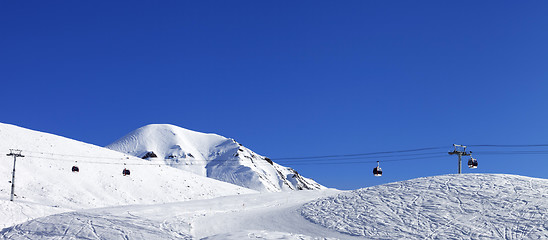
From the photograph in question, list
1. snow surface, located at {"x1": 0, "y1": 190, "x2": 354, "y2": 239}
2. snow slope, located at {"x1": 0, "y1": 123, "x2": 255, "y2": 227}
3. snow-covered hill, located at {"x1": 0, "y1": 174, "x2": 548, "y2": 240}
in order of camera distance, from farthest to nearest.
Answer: snow slope, located at {"x1": 0, "y1": 123, "x2": 255, "y2": 227} → snow surface, located at {"x1": 0, "y1": 190, "x2": 354, "y2": 239} → snow-covered hill, located at {"x1": 0, "y1": 174, "x2": 548, "y2": 240}

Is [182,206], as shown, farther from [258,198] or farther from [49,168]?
[49,168]

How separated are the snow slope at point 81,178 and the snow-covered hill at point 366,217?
23.1 metres

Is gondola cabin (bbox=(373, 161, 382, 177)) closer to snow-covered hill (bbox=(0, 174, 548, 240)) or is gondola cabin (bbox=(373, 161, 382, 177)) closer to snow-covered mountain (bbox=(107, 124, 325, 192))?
snow-covered hill (bbox=(0, 174, 548, 240))

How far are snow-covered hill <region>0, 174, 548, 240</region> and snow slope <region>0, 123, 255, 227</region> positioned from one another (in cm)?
2305

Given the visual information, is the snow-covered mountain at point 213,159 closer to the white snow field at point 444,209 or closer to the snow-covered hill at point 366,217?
the snow-covered hill at point 366,217

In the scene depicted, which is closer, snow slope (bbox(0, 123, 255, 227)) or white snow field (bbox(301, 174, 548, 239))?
white snow field (bbox(301, 174, 548, 239))

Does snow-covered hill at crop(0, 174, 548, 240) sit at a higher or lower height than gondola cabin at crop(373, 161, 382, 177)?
lower

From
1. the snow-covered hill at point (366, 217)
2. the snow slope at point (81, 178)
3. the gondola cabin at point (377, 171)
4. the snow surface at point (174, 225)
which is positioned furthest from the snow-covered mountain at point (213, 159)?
the snow-covered hill at point (366, 217)

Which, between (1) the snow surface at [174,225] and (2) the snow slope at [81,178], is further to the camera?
(2) the snow slope at [81,178]

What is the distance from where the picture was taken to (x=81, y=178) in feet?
221

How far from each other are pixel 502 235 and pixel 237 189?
66.5 metres

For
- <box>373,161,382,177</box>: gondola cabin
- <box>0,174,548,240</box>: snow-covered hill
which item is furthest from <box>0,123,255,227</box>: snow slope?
<box>373,161,382,177</box>: gondola cabin

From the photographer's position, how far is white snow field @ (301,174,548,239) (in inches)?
806

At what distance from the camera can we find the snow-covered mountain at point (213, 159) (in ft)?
546
